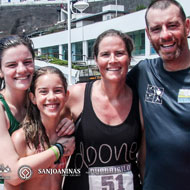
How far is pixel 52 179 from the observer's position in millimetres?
2619

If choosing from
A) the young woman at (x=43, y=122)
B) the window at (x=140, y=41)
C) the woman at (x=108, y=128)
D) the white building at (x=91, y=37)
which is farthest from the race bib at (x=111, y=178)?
the window at (x=140, y=41)

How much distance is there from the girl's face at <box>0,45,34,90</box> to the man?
1106 millimetres

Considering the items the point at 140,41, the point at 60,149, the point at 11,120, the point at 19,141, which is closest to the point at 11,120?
the point at 11,120

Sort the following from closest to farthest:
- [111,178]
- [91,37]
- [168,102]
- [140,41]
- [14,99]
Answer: [168,102], [111,178], [14,99], [140,41], [91,37]

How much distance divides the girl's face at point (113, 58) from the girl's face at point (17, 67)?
686 millimetres

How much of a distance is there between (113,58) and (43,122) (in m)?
0.91

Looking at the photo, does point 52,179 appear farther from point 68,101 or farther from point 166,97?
point 166,97

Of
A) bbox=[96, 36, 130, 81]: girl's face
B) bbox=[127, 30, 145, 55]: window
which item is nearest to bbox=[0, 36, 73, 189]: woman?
bbox=[96, 36, 130, 81]: girl's face

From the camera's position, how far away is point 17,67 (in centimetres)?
255

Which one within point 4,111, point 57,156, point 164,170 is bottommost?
point 164,170

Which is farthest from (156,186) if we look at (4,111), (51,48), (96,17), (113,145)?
(51,48)

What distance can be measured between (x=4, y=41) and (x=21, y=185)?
4.35 ft

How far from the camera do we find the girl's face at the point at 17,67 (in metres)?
2.53

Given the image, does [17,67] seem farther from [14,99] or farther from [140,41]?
[140,41]
